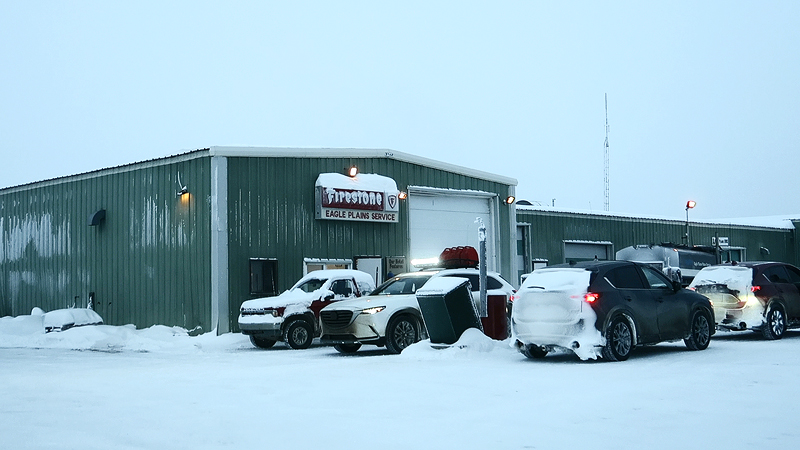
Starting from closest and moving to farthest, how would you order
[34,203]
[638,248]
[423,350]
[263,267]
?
[423,350] < [263,267] < [34,203] < [638,248]

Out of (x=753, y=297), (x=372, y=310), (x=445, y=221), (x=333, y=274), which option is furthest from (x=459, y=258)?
(x=445, y=221)

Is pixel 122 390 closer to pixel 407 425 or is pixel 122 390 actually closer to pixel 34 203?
pixel 407 425

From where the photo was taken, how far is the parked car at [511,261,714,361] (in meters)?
12.9

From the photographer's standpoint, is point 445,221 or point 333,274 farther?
point 445,221

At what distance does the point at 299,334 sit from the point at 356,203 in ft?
20.5

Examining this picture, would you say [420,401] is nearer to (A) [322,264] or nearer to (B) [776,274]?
(B) [776,274]

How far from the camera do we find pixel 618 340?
43.3 feet

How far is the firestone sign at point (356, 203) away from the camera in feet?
78.7

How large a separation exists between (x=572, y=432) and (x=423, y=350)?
7.86m

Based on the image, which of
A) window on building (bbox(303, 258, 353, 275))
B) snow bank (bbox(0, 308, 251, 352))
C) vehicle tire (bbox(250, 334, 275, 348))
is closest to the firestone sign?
window on building (bbox(303, 258, 353, 275))

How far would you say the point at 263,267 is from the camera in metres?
23.2

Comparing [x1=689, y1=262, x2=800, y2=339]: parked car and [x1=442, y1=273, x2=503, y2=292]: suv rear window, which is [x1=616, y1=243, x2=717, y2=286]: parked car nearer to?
[x1=689, y1=262, x2=800, y2=339]: parked car

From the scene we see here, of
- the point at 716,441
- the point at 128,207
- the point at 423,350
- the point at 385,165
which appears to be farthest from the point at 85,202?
the point at 716,441

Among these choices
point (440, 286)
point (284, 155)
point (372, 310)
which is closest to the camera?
point (440, 286)
